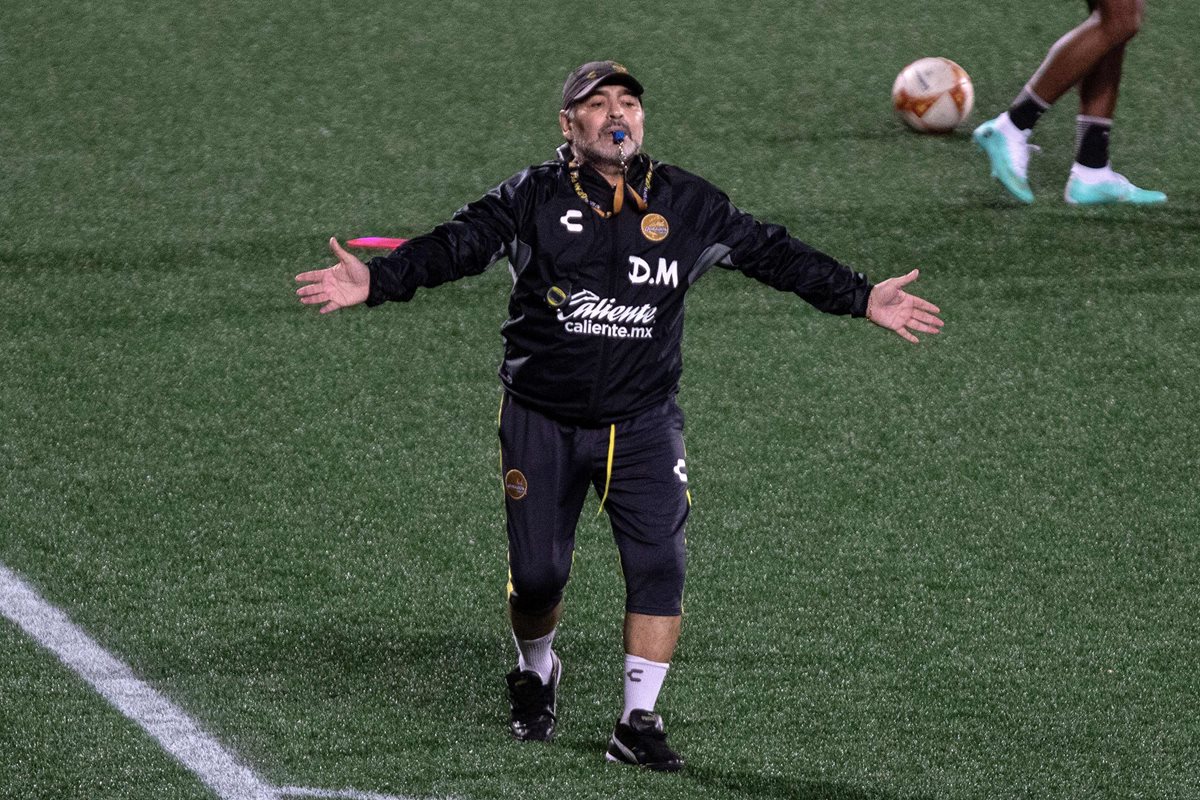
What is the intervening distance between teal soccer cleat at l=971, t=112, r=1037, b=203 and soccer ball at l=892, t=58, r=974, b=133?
2.41 feet

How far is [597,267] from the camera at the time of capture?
4527 millimetres

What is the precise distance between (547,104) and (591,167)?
5.65 m

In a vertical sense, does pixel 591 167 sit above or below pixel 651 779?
above

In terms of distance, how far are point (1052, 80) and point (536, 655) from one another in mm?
4959

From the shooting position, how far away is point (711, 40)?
10.9 m

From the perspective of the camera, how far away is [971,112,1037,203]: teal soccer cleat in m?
8.86

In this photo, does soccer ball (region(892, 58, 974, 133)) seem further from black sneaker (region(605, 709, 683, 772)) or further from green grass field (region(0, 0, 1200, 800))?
black sneaker (region(605, 709, 683, 772))

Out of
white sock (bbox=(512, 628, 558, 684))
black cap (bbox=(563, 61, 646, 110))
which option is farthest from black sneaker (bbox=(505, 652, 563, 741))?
black cap (bbox=(563, 61, 646, 110))

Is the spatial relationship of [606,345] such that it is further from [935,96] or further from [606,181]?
[935,96]

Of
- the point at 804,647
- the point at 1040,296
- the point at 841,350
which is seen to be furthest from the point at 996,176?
the point at 804,647

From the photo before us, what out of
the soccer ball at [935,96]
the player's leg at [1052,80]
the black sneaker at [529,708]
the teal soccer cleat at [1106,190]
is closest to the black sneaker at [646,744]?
the black sneaker at [529,708]

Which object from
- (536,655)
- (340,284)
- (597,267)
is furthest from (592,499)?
(340,284)

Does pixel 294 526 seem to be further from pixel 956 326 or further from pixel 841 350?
pixel 956 326

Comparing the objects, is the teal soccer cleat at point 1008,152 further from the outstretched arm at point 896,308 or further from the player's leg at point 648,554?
the player's leg at point 648,554
